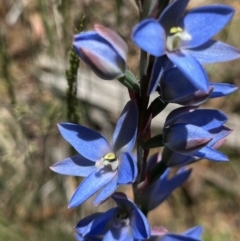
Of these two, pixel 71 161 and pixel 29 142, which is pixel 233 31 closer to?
pixel 29 142

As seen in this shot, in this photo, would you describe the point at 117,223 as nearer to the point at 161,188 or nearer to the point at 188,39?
the point at 161,188

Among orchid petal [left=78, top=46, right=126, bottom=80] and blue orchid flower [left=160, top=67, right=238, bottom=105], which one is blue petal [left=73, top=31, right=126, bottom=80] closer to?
orchid petal [left=78, top=46, right=126, bottom=80]

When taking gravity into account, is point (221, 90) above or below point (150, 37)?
below

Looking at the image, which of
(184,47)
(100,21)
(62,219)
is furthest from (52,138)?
(184,47)

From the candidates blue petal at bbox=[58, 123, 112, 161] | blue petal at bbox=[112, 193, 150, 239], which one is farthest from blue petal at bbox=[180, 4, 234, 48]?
blue petal at bbox=[112, 193, 150, 239]

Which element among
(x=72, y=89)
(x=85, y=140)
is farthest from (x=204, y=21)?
(x=72, y=89)
